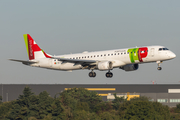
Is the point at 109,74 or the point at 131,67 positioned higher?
the point at 131,67

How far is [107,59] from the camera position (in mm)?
65250

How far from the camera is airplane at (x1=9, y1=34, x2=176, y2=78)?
203ft

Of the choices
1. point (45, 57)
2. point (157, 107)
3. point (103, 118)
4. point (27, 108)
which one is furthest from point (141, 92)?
point (45, 57)

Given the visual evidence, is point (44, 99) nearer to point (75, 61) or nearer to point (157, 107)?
point (157, 107)

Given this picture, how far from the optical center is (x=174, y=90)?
18588 cm

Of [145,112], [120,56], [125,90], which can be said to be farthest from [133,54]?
[125,90]

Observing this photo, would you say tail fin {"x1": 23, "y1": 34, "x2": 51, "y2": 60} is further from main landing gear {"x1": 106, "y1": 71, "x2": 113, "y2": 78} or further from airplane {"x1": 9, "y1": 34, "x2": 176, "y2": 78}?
main landing gear {"x1": 106, "y1": 71, "x2": 113, "y2": 78}

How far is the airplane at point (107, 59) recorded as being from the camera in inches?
2431

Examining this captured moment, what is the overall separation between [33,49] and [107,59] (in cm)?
2101

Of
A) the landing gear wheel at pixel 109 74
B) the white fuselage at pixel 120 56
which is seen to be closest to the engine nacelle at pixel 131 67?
the landing gear wheel at pixel 109 74

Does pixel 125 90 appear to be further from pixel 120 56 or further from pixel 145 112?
pixel 120 56

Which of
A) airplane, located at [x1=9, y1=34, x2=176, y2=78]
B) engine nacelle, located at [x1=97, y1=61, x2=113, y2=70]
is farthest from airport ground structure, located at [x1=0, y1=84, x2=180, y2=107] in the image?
engine nacelle, located at [x1=97, y1=61, x2=113, y2=70]

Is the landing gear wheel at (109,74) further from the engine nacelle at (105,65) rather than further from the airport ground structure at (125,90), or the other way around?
the airport ground structure at (125,90)

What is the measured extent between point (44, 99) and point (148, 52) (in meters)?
60.2
